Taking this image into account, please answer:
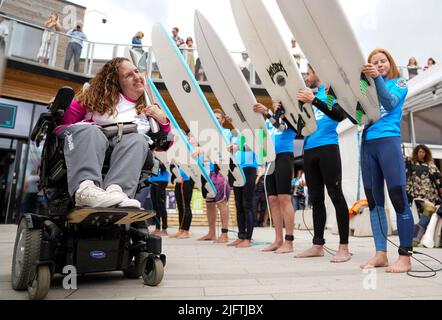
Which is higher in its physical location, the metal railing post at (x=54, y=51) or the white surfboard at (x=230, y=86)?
the metal railing post at (x=54, y=51)

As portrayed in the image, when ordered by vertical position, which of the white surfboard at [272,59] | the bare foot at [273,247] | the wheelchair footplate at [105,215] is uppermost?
the white surfboard at [272,59]

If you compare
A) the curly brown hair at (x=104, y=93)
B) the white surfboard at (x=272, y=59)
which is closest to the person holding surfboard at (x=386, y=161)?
the white surfboard at (x=272, y=59)

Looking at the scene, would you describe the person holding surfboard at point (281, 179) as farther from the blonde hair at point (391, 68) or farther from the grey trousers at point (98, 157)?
the grey trousers at point (98, 157)

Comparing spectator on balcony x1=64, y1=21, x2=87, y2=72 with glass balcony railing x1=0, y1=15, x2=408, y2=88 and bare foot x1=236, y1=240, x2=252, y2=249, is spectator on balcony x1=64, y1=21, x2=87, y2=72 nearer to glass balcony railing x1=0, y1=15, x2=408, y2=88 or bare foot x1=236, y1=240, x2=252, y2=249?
glass balcony railing x1=0, y1=15, x2=408, y2=88

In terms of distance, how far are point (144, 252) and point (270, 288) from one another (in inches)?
27.7

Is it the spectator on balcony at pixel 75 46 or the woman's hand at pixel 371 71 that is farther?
the spectator on balcony at pixel 75 46

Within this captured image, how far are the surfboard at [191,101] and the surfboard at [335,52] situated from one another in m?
1.64

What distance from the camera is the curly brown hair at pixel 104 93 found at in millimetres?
1853

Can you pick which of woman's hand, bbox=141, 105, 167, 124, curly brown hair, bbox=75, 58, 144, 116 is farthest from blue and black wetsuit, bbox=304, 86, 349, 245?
curly brown hair, bbox=75, 58, 144, 116

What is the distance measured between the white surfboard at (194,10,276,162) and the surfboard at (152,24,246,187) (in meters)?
0.31

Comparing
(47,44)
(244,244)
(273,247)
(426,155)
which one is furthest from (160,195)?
(47,44)

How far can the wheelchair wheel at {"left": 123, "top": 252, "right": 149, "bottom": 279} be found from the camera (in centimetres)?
179

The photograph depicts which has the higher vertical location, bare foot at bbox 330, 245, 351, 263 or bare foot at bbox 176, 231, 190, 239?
bare foot at bbox 330, 245, 351, 263
